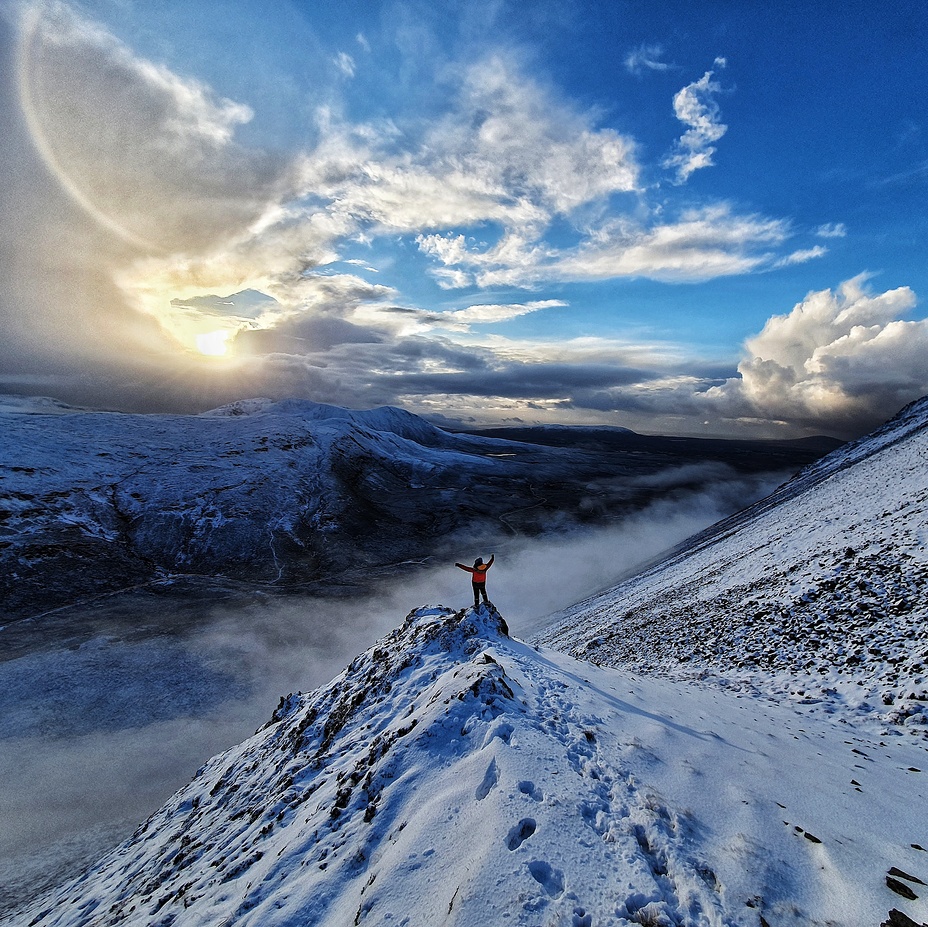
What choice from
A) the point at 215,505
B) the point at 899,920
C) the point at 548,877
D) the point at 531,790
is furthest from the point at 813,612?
the point at 215,505

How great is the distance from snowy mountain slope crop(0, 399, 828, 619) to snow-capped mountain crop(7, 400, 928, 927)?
55411 mm

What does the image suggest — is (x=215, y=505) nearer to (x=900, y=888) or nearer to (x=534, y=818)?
(x=534, y=818)

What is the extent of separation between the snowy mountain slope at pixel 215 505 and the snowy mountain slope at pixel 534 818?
186 feet

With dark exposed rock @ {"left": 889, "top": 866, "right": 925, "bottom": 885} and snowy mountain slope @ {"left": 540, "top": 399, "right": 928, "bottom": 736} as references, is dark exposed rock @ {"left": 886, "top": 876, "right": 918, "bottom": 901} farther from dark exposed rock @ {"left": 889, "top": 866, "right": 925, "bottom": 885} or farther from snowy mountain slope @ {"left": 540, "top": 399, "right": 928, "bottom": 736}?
snowy mountain slope @ {"left": 540, "top": 399, "right": 928, "bottom": 736}

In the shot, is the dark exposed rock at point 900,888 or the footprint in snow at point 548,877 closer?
the dark exposed rock at point 900,888

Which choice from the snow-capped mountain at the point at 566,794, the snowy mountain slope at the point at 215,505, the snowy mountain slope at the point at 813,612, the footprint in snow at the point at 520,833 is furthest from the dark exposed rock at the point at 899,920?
the snowy mountain slope at the point at 215,505

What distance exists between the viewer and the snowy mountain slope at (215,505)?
62.9 meters

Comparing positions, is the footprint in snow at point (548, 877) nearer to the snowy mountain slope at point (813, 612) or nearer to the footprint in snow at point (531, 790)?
the footprint in snow at point (531, 790)

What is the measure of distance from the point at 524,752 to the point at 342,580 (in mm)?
63331

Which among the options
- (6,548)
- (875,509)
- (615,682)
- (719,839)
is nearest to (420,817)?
(719,839)

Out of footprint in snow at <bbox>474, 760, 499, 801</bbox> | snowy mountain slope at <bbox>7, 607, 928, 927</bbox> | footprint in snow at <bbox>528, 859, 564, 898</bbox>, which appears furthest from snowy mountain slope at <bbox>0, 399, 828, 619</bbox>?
footprint in snow at <bbox>528, 859, 564, 898</bbox>

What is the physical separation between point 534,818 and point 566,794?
0.83m

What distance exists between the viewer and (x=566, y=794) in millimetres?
7246

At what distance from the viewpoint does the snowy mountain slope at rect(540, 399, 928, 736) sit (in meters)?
14.3
